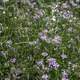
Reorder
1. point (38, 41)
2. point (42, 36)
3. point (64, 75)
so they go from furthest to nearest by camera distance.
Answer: point (42, 36) < point (38, 41) < point (64, 75)

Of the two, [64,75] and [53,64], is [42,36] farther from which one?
[64,75]

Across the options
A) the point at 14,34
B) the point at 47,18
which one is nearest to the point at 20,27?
the point at 14,34

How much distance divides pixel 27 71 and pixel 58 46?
88cm

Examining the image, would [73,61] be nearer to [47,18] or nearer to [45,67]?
[45,67]

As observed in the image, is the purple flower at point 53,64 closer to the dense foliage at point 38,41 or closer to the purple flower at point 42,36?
the dense foliage at point 38,41

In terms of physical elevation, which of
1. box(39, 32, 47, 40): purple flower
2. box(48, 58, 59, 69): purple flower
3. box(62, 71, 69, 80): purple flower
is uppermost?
box(39, 32, 47, 40): purple flower

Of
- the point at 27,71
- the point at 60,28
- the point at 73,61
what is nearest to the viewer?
the point at 27,71

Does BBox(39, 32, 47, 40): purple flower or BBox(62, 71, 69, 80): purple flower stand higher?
BBox(39, 32, 47, 40): purple flower

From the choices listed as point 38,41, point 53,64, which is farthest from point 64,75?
point 38,41

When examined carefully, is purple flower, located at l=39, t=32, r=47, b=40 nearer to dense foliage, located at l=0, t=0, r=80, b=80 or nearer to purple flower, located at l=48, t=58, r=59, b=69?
dense foliage, located at l=0, t=0, r=80, b=80

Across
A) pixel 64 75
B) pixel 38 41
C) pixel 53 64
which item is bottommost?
pixel 64 75

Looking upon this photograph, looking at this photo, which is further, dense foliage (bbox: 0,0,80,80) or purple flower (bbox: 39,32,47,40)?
purple flower (bbox: 39,32,47,40)

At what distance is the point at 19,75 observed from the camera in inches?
237

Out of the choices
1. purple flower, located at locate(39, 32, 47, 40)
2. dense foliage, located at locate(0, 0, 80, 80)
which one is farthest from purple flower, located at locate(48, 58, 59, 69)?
purple flower, located at locate(39, 32, 47, 40)
